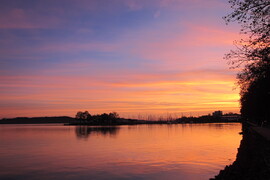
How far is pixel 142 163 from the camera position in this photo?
105 feet

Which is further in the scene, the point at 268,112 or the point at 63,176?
the point at 268,112

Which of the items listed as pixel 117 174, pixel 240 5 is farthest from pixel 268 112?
pixel 240 5

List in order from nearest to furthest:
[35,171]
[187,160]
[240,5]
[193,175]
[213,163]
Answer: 1. [240,5]
2. [193,175]
3. [35,171]
4. [213,163]
5. [187,160]

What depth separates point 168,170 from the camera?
2802 cm

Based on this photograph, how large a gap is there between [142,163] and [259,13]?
22597 mm

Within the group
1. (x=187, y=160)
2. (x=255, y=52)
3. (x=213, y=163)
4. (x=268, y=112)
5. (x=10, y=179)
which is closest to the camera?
(x=255, y=52)

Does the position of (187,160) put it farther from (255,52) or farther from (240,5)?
(240,5)

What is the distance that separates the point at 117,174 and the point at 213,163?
11.8 meters

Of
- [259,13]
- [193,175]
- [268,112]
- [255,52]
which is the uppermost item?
[259,13]

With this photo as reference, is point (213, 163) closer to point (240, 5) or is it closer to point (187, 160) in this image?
point (187, 160)

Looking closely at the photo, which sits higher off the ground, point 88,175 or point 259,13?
point 259,13

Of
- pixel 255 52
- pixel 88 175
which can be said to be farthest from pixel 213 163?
pixel 255 52

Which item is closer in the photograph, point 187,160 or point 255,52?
point 255,52

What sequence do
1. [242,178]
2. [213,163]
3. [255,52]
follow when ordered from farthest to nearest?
[213,163]
[242,178]
[255,52]
